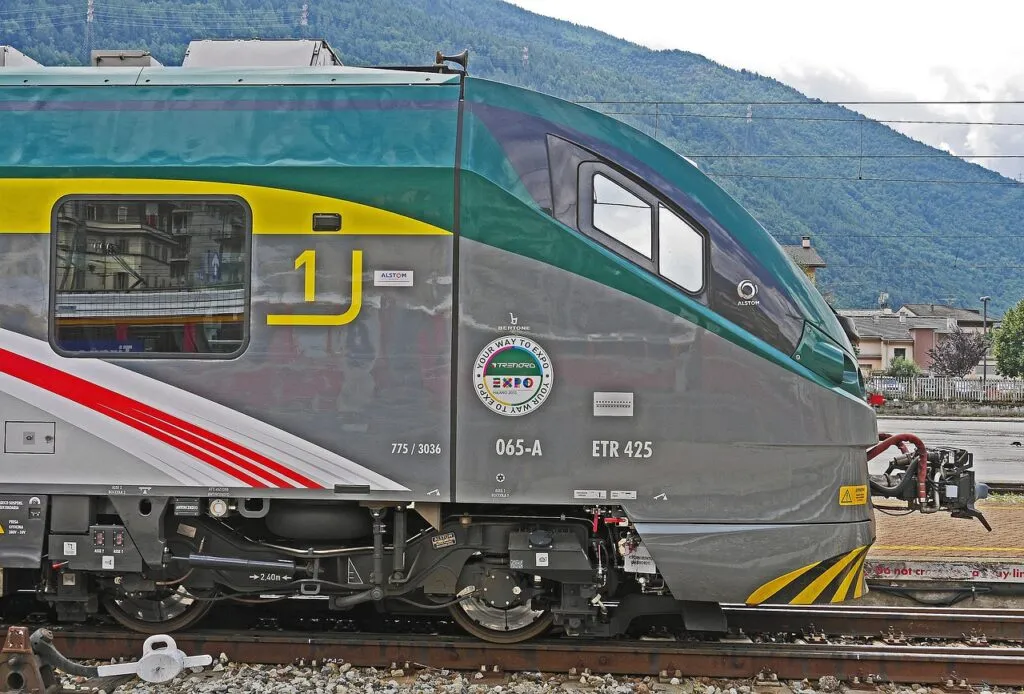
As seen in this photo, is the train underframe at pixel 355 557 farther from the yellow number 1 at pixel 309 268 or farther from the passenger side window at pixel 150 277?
the yellow number 1 at pixel 309 268

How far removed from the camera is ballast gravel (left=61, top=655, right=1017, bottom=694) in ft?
17.7

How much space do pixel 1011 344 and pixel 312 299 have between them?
65.2 metres

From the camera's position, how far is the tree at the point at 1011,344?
2330 inches

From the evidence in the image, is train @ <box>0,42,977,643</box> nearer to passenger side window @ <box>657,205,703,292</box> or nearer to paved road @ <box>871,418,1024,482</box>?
passenger side window @ <box>657,205,703,292</box>

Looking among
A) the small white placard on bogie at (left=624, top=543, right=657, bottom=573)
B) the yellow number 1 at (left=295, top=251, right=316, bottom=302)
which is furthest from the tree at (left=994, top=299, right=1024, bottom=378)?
the yellow number 1 at (left=295, top=251, right=316, bottom=302)

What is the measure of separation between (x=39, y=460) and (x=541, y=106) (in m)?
3.92

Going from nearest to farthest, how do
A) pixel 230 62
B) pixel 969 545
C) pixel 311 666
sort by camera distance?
pixel 311 666
pixel 230 62
pixel 969 545

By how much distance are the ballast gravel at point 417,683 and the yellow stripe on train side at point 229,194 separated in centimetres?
285

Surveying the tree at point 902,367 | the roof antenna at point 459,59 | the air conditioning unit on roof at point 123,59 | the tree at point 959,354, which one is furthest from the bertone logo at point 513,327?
the tree at point 902,367

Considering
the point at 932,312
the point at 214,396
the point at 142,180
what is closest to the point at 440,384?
the point at 214,396

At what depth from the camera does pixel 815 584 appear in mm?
5512

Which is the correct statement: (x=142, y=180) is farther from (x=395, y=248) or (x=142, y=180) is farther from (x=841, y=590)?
(x=841, y=590)

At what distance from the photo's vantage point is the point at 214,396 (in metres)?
5.42

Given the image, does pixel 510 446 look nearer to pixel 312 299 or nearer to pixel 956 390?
pixel 312 299
